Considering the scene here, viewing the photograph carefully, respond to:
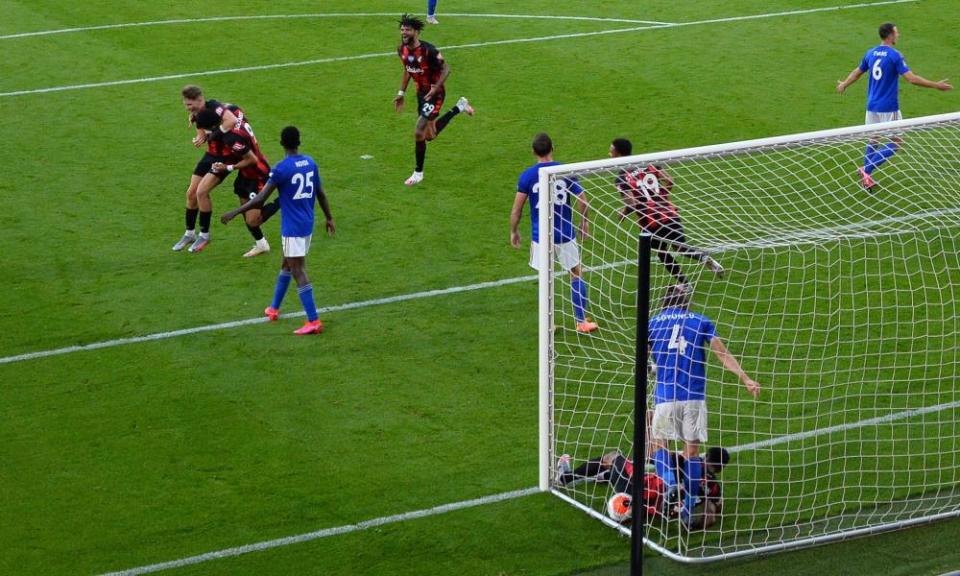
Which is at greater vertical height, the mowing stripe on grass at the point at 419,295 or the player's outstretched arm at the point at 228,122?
the player's outstretched arm at the point at 228,122

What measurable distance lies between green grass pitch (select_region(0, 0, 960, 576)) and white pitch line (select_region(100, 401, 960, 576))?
0.31 ft

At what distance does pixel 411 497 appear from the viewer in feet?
33.6

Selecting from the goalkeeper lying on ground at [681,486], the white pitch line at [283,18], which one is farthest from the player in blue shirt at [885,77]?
the white pitch line at [283,18]

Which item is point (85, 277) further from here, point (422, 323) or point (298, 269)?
point (422, 323)

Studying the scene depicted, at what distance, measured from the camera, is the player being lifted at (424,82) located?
1709 centimetres

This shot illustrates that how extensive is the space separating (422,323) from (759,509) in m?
4.44

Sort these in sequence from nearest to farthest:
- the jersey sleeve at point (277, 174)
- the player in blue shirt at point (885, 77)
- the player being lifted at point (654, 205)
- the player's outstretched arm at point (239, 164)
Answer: the player being lifted at point (654, 205)
the jersey sleeve at point (277, 174)
the player's outstretched arm at point (239, 164)
the player in blue shirt at point (885, 77)

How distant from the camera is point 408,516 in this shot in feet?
Answer: 32.7

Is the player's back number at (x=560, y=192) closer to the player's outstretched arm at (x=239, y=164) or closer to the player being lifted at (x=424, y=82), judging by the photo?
A: the player's outstretched arm at (x=239, y=164)

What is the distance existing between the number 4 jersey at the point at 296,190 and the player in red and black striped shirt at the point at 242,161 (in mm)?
1735

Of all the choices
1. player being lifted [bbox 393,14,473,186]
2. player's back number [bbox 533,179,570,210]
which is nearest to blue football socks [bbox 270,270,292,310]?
player's back number [bbox 533,179,570,210]

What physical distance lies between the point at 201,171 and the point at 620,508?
734cm

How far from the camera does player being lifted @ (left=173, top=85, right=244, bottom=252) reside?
14891 millimetres

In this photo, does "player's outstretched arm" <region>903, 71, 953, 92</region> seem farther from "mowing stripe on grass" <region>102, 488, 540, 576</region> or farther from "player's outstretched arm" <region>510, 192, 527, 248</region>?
"mowing stripe on grass" <region>102, 488, 540, 576</region>
